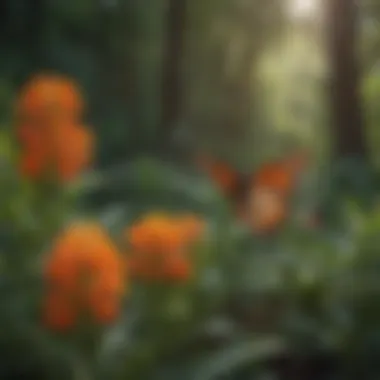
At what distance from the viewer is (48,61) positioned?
1562mm

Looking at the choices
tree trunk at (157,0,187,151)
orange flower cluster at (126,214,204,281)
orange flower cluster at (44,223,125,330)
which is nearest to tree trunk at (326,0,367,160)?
tree trunk at (157,0,187,151)

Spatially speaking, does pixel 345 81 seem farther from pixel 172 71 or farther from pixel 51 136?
pixel 51 136

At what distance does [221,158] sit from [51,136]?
0.78 ft

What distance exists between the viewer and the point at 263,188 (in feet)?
4.80

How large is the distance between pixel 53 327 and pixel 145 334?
0.11 meters

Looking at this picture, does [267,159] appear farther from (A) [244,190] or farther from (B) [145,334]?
(B) [145,334]

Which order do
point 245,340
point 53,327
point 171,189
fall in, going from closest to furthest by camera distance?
point 53,327, point 245,340, point 171,189

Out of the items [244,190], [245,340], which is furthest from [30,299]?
[244,190]

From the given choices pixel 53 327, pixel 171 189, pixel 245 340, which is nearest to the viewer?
pixel 53 327

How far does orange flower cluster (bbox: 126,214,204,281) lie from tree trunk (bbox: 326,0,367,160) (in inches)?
12.5

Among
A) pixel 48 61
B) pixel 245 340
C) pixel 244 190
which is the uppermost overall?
pixel 48 61

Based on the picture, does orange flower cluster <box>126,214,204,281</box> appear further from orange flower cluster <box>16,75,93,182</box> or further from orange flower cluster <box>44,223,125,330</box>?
orange flower cluster <box>16,75,93,182</box>

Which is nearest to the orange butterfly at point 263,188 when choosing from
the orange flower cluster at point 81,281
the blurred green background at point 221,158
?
the blurred green background at point 221,158

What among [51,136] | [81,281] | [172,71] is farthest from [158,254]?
[172,71]
